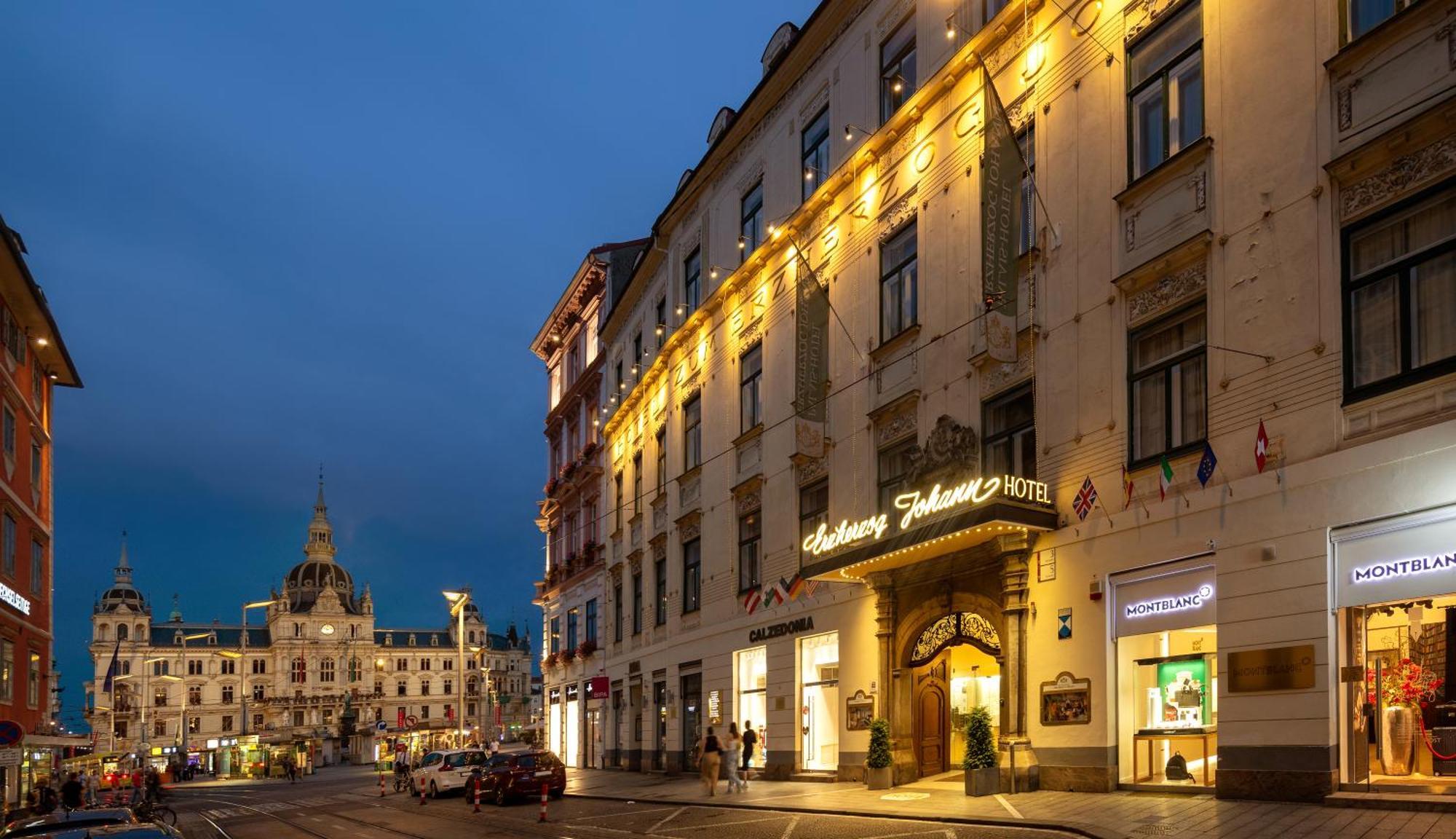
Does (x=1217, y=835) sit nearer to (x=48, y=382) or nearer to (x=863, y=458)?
(x=863, y=458)

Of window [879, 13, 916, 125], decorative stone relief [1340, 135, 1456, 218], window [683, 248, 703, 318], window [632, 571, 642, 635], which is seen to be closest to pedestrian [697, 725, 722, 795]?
window [879, 13, 916, 125]

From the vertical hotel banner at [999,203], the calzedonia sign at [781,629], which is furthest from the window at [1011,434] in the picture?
the calzedonia sign at [781,629]

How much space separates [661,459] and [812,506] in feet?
43.2

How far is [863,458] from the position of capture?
27.3 meters

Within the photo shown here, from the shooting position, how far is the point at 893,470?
2655cm

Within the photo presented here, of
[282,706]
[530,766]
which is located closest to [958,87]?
[530,766]

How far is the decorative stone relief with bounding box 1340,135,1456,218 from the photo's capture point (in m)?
14.3

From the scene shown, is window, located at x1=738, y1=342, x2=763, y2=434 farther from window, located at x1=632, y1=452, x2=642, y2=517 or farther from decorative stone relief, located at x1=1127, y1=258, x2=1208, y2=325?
decorative stone relief, located at x1=1127, y1=258, x2=1208, y2=325

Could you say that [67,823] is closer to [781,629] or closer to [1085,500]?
[1085,500]

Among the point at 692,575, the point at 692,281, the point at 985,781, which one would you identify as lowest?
the point at 985,781

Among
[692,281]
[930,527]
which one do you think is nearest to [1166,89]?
[930,527]

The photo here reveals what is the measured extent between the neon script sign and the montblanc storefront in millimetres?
2285

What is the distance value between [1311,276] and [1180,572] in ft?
14.9

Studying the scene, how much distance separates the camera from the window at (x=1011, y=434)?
71.4 feet
